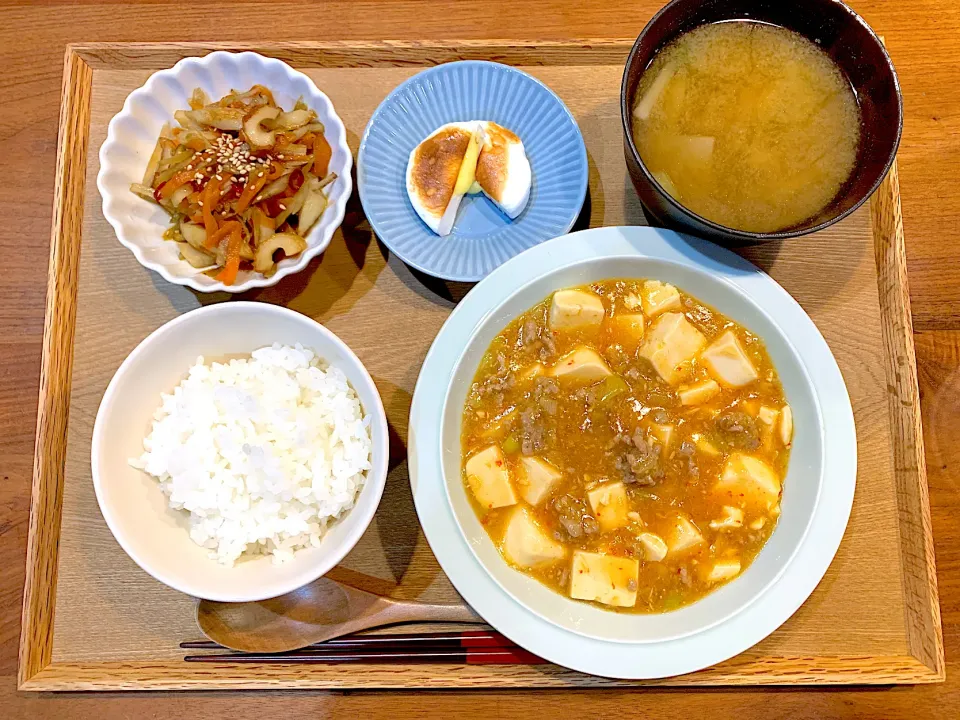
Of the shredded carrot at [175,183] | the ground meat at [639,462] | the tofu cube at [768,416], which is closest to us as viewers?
the ground meat at [639,462]

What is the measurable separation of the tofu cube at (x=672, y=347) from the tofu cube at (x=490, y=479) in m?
0.60

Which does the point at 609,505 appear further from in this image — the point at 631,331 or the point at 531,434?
the point at 631,331

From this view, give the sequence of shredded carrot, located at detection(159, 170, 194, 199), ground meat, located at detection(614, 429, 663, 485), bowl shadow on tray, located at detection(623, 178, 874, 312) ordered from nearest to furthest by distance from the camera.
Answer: ground meat, located at detection(614, 429, 663, 485), shredded carrot, located at detection(159, 170, 194, 199), bowl shadow on tray, located at detection(623, 178, 874, 312)

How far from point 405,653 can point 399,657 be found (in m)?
0.03

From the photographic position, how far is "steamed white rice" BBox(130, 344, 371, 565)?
2.24 meters

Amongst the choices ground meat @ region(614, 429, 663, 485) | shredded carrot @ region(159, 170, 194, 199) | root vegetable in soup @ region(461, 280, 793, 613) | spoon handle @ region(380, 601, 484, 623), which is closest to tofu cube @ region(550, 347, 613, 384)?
root vegetable in soup @ region(461, 280, 793, 613)

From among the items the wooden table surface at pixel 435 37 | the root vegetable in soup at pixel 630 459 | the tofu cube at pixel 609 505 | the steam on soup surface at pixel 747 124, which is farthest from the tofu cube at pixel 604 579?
the steam on soup surface at pixel 747 124

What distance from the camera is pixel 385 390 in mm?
2555

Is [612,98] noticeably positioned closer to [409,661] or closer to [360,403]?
[360,403]

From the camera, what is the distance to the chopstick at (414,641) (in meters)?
2.39

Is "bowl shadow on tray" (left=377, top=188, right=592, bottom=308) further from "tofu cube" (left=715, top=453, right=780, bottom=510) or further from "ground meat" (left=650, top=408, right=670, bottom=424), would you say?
"tofu cube" (left=715, top=453, right=780, bottom=510)

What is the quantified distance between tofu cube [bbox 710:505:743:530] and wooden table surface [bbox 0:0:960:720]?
0.65 meters

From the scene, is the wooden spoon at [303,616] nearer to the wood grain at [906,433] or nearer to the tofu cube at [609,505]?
the tofu cube at [609,505]

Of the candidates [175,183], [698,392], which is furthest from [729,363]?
[175,183]
